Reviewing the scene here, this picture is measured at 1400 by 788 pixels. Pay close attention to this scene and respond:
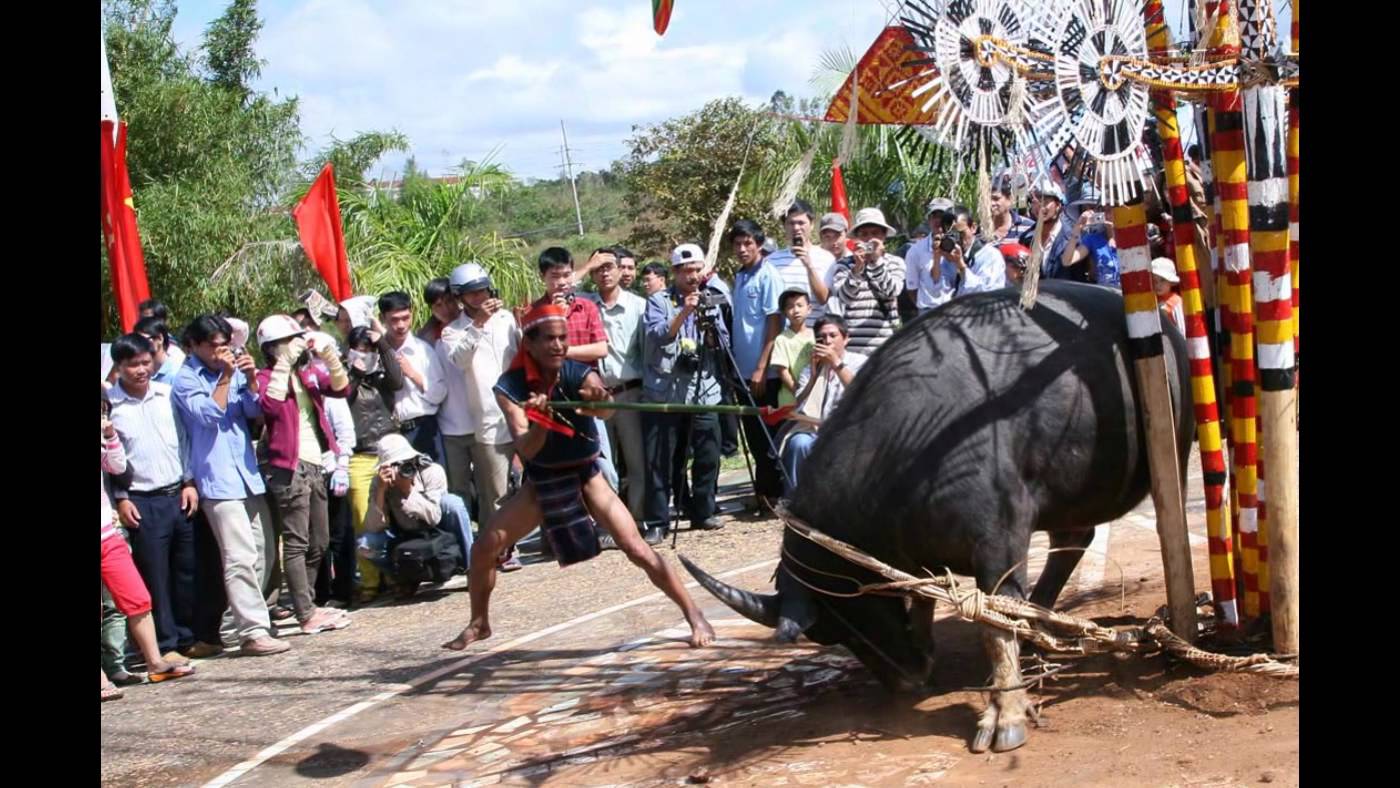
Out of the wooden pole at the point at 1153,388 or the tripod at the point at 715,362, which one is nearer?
the wooden pole at the point at 1153,388

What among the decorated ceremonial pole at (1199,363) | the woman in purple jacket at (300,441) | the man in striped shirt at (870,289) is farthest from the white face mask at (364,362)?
the decorated ceremonial pole at (1199,363)

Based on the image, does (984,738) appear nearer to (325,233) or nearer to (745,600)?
(745,600)

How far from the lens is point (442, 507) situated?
10.0m

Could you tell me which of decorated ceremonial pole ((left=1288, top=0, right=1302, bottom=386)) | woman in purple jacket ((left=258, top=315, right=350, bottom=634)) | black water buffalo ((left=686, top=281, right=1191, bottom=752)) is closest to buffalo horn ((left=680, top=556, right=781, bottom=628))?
black water buffalo ((left=686, top=281, right=1191, bottom=752))

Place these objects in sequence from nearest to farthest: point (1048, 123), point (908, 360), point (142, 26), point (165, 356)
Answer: point (1048, 123) → point (908, 360) → point (165, 356) → point (142, 26)

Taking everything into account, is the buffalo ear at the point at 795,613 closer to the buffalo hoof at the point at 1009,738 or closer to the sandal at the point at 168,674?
the buffalo hoof at the point at 1009,738

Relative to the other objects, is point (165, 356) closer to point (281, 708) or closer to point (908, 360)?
point (281, 708)

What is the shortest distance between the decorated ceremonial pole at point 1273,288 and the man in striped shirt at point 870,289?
4545mm

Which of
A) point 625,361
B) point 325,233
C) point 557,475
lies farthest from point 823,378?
point 325,233

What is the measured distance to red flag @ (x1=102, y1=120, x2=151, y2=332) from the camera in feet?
34.2

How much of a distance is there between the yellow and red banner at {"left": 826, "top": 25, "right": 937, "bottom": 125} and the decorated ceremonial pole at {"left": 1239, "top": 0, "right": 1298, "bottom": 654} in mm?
1225

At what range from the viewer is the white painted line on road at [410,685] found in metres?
6.79
